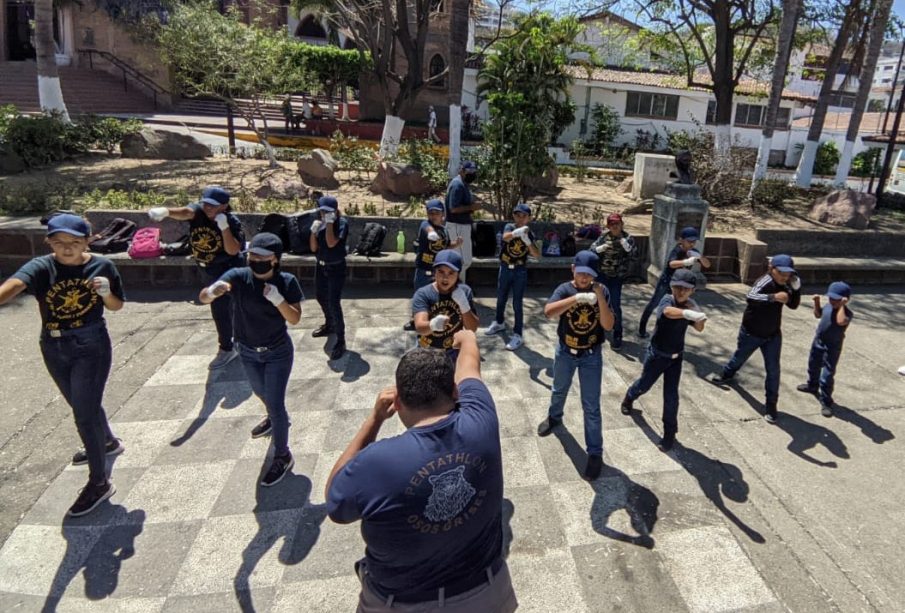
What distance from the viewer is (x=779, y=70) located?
12.8 m

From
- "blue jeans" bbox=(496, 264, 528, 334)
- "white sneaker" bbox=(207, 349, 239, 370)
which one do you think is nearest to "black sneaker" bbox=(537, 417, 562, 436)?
"blue jeans" bbox=(496, 264, 528, 334)

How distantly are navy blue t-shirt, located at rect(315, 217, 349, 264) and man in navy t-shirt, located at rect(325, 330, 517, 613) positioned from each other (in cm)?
413

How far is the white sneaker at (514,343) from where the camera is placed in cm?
666

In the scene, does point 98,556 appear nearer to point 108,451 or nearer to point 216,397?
point 108,451

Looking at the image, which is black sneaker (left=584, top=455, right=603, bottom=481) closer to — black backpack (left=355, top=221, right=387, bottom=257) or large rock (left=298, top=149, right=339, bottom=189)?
black backpack (left=355, top=221, right=387, bottom=257)

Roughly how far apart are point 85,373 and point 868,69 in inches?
683

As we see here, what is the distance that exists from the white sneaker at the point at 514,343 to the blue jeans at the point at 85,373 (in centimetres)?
410

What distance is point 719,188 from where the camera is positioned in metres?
13.0

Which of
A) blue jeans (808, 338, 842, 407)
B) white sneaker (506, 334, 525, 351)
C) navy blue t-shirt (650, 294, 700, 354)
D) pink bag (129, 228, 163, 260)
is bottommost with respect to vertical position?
white sneaker (506, 334, 525, 351)

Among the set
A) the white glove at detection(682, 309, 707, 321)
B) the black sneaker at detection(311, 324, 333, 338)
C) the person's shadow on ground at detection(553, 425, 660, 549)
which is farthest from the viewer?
the black sneaker at detection(311, 324, 333, 338)

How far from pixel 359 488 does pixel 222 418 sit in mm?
3535

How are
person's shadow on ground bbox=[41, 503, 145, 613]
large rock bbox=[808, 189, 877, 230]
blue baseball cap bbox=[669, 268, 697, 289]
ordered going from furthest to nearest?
large rock bbox=[808, 189, 877, 230] < blue baseball cap bbox=[669, 268, 697, 289] < person's shadow on ground bbox=[41, 503, 145, 613]

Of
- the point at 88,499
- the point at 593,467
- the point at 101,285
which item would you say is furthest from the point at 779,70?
the point at 88,499

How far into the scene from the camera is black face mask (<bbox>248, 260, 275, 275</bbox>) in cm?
403
